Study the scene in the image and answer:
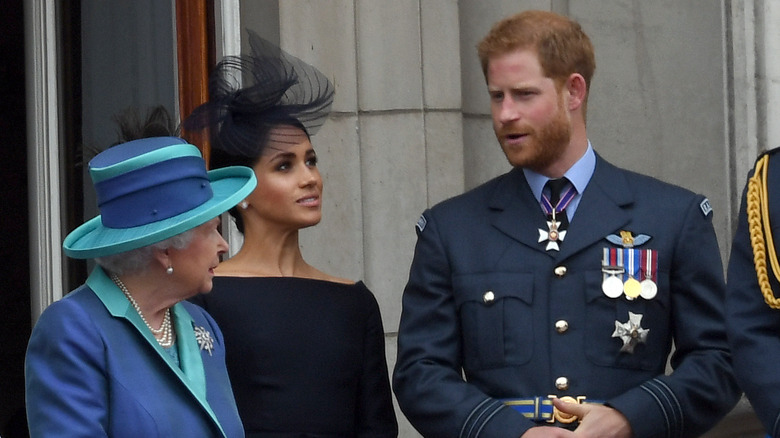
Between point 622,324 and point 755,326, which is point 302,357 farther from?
point 755,326

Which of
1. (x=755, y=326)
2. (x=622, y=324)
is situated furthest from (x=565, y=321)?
(x=755, y=326)

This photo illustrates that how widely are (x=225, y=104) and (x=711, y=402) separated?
167 centimetres

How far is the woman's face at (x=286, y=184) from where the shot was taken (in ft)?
14.4

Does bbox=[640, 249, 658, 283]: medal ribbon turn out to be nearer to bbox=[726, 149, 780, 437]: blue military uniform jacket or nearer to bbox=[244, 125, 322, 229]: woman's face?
bbox=[726, 149, 780, 437]: blue military uniform jacket

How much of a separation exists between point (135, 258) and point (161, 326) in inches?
7.4

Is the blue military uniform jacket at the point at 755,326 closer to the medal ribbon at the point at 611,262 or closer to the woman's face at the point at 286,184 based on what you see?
the medal ribbon at the point at 611,262

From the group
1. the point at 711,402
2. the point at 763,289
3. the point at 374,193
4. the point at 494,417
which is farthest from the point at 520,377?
the point at 374,193

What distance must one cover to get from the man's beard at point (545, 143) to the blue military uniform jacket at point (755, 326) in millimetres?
629

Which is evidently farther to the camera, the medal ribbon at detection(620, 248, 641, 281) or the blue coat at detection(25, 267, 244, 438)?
the medal ribbon at detection(620, 248, 641, 281)

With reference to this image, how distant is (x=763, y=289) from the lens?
3494 mm

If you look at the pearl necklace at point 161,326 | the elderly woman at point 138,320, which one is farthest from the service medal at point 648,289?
the pearl necklace at point 161,326

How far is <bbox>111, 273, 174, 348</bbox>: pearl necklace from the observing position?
342 cm

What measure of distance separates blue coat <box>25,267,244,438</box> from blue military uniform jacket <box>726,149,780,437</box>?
1.24 metres

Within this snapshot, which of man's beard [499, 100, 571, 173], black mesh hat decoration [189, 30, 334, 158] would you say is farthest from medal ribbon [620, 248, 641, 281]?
black mesh hat decoration [189, 30, 334, 158]
